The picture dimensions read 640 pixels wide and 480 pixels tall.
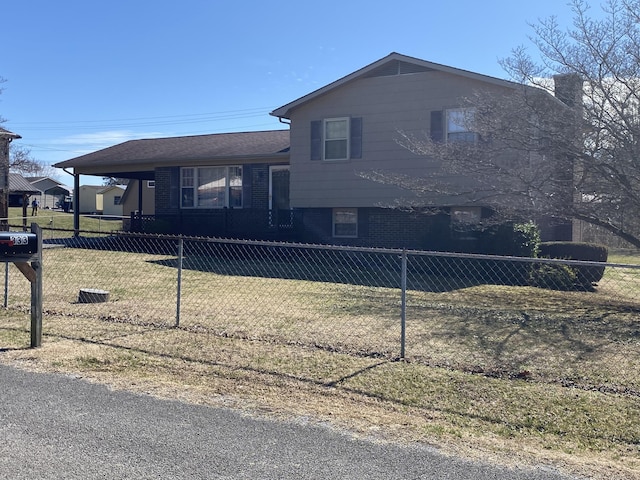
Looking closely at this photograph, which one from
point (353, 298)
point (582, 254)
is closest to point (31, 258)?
point (353, 298)

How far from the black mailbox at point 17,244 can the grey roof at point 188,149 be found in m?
13.8

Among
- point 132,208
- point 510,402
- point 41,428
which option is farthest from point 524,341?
point 132,208

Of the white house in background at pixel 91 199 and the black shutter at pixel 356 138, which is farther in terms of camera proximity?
the white house in background at pixel 91 199

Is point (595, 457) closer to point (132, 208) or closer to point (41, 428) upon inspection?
point (41, 428)

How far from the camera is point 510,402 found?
5.29 meters

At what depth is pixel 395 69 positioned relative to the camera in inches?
687

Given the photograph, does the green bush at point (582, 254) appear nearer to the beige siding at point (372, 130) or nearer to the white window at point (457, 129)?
the beige siding at point (372, 130)

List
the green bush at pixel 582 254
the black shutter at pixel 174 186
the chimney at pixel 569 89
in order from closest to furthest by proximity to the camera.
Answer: the chimney at pixel 569 89 < the green bush at pixel 582 254 < the black shutter at pixel 174 186

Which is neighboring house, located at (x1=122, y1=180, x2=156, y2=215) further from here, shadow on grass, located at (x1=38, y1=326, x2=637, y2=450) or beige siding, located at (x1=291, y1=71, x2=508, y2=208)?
shadow on grass, located at (x1=38, y1=326, x2=637, y2=450)

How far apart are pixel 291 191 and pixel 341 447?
1518 cm

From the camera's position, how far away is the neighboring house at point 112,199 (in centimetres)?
5644

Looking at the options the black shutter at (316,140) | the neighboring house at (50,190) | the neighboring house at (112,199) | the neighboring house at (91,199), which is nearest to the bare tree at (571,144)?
the black shutter at (316,140)

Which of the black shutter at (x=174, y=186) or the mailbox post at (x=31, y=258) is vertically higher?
the black shutter at (x=174, y=186)

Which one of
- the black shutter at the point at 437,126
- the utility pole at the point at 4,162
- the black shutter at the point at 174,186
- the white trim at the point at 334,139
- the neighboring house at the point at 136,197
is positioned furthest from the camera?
the neighboring house at the point at 136,197
